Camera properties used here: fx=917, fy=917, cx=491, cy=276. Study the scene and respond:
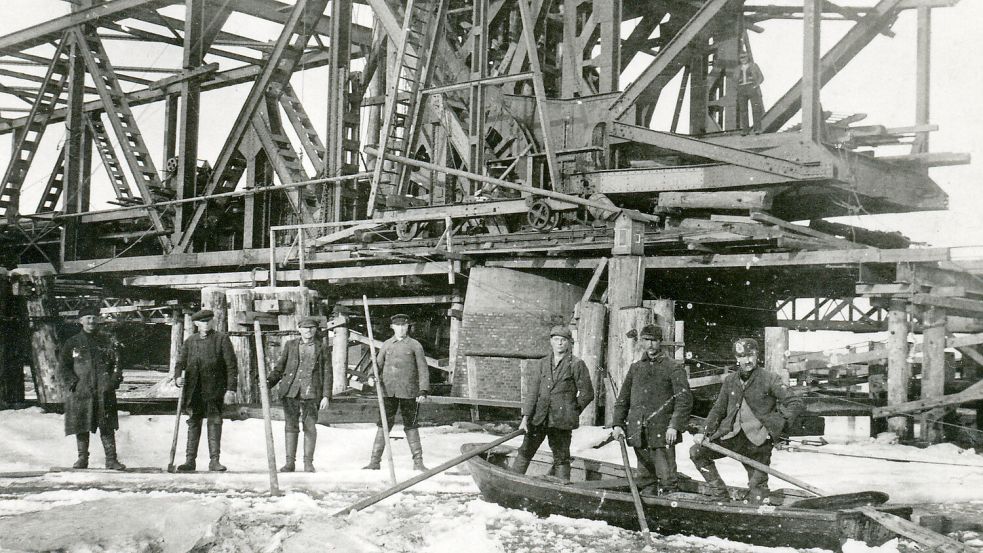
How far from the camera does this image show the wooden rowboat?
672cm

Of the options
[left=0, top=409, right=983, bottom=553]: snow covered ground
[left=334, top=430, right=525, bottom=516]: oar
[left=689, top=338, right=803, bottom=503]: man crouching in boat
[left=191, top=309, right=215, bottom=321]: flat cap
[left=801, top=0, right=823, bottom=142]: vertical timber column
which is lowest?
[left=0, top=409, right=983, bottom=553]: snow covered ground

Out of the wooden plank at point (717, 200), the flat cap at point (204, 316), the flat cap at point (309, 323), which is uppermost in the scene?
the wooden plank at point (717, 200)

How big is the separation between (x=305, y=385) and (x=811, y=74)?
7.73 metres

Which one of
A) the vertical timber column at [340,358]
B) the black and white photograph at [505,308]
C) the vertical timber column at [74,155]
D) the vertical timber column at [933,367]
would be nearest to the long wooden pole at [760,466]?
the black and white photograph at [505,308]

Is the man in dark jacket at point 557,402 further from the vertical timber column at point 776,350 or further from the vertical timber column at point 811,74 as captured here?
the vertical timber column at point 811,74

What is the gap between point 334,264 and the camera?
19.0 metres

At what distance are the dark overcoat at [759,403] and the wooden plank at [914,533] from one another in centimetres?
165

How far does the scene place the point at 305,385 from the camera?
10.7 meters

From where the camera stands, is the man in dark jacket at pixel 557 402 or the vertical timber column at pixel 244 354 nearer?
the man in dark jacket at pixel 557 402

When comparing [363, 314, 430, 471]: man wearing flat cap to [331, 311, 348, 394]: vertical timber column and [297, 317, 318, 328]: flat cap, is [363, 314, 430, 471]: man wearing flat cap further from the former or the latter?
[331, 311, 348, 394]: vertical timber column

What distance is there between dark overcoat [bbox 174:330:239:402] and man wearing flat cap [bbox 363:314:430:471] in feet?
5.85

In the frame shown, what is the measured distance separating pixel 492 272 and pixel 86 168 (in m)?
14.0

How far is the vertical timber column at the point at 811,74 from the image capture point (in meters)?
12.3

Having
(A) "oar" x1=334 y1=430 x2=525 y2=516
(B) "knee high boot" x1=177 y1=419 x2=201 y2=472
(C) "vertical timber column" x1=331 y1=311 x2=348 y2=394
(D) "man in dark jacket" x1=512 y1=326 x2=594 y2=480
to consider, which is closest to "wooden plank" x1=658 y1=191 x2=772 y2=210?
(D) "man in dark jacket" x1=512 y1=326 x2=594 y2=480
